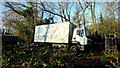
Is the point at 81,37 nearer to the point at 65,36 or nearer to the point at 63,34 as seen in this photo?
the point at 65,36

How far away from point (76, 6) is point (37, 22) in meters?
8.31

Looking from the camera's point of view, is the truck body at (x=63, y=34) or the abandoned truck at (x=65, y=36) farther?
the truck body at (x=63, y=34)

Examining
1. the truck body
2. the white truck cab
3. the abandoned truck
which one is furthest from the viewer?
the truck body

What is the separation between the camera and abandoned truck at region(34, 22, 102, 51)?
8689 millimetres

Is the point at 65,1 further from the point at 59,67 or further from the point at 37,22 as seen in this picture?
the point at 59,67

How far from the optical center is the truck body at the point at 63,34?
880cm

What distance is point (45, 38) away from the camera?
1226 cm

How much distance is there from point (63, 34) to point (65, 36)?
0.38m

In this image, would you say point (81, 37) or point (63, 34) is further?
point (63, 34)

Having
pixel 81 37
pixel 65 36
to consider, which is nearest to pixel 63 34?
pixel 65 36

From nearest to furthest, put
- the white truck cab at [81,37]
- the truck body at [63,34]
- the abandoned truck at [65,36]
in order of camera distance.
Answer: the white truck cab at [81,37]
the abandoned truck at [65,36]
the truck body at [63,34]

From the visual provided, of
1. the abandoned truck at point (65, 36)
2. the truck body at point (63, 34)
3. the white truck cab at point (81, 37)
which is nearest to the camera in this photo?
the white truck cab at point (81, 37)

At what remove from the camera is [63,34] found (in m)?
10.4

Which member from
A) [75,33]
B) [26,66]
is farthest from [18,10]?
[26,66]
